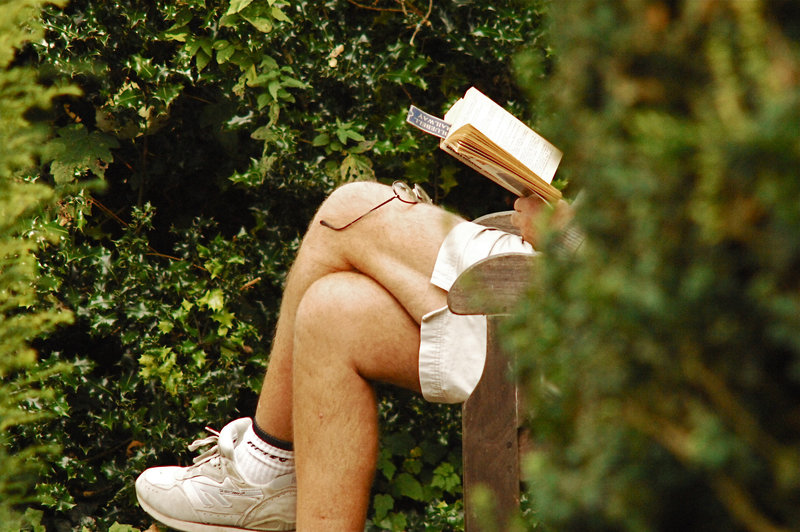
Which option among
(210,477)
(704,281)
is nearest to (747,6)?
(704,281)

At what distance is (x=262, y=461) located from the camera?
7.16 ft

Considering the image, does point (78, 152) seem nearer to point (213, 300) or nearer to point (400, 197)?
point (213, 300)

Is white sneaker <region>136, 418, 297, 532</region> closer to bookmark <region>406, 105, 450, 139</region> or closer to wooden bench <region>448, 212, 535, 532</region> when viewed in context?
wooden bench <region>448, 212, 535, 532</region>

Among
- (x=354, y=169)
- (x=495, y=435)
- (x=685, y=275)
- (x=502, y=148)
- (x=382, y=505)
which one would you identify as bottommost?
(x=382, y=505)

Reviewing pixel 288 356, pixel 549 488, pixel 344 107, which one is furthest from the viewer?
pixel 344 107

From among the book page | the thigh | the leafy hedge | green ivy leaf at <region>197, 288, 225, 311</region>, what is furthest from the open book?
green ivy leaf at <region>197, 288, 225, 311</region>

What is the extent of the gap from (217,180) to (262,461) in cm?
126

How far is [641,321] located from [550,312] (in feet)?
0.43

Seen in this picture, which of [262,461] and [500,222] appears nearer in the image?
[262,461]

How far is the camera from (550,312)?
864 millimetres

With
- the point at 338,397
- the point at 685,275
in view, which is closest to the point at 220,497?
the point at 338,397

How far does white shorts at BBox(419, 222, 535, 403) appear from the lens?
1.91 metres

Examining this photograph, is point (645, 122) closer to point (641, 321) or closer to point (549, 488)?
point (641, 321)

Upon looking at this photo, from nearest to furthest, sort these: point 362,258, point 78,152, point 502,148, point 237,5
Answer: point 502,148 → point 362,258 → point 237,5 → point 78,152
